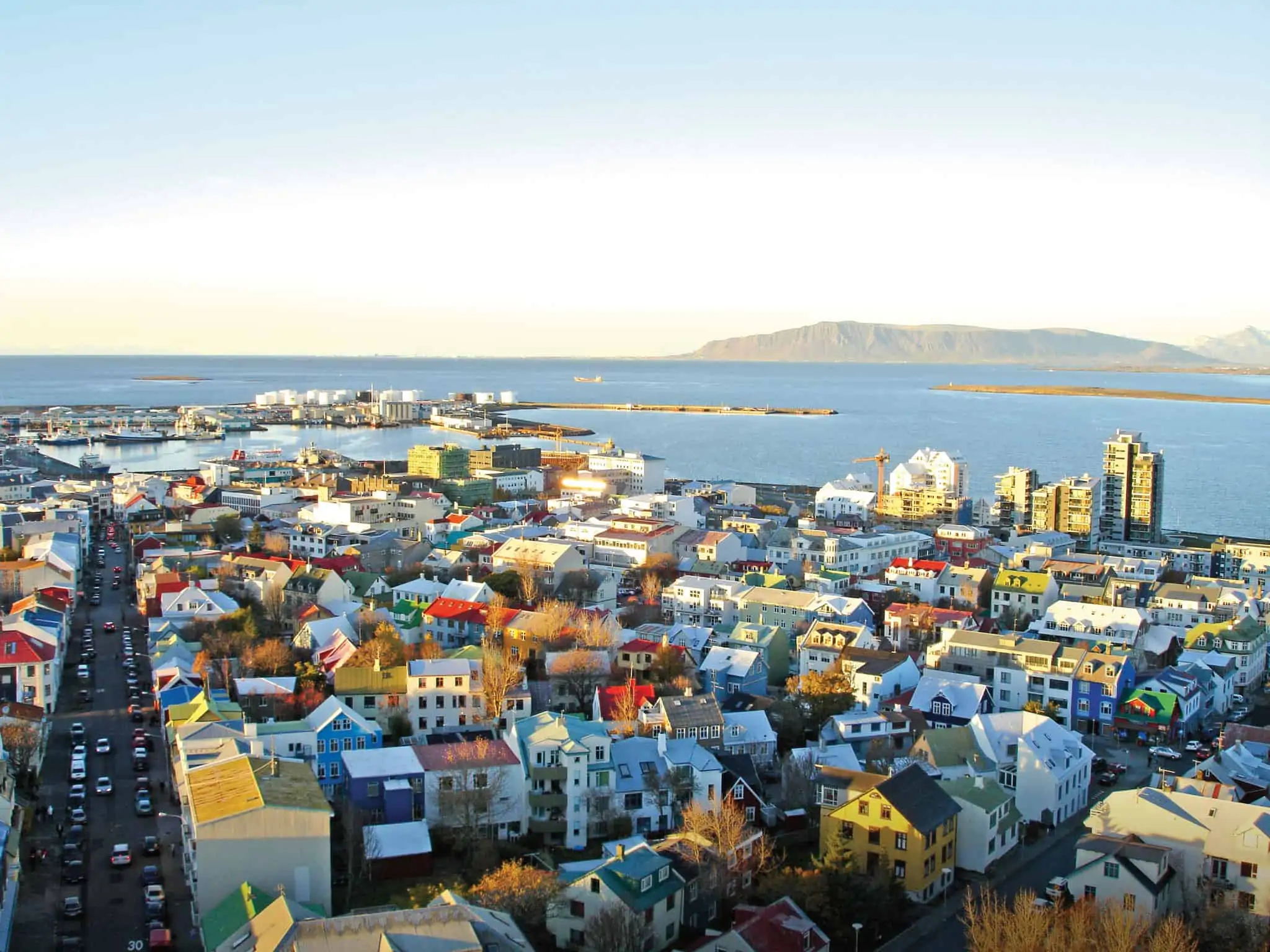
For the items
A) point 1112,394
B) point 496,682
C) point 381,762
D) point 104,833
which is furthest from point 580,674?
point 1112,394

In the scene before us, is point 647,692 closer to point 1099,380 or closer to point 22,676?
point 22,676

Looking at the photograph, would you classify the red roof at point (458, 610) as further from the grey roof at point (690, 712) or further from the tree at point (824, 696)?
the grey roof at point (690, 712)

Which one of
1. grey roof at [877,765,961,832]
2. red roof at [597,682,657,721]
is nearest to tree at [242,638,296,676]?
red roof at [597,682,657,721]

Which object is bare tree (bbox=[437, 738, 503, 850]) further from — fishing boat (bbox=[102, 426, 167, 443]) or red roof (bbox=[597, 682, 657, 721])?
fishing boat (bbox=[102, 426, 167, 443])

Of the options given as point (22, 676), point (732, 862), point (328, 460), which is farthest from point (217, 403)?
point (732, 862)

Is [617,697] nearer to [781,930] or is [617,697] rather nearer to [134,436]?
[781,930]
